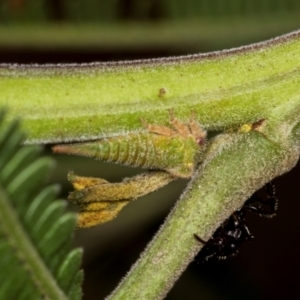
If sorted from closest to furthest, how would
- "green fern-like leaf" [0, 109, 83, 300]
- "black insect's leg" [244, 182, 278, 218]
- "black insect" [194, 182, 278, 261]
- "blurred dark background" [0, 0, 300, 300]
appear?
"green fern-like leaf" [0, 109, 83, 300]
"black insect's leg" [244, 182, 278, 218]
"black insect" [194, 182, 278, 261]
"blurred dark background" [0, 0, 300, 300]

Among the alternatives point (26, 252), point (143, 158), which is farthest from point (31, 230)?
point (143, 158)

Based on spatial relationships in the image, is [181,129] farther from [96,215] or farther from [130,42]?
[130,42]

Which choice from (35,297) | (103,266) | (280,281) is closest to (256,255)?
(280,281)

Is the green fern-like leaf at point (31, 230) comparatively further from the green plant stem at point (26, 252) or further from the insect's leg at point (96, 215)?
the insect's leg at point (96, 215)

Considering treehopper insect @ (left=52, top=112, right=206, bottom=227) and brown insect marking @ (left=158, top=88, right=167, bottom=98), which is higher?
brown insect marking @ (left=158, top=88, right=167, bottom=98)

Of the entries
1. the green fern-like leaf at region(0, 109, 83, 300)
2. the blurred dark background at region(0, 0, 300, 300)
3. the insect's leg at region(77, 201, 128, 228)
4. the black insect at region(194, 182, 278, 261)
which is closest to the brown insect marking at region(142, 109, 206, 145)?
the insect's leg at region(77, 201, 128, 228)

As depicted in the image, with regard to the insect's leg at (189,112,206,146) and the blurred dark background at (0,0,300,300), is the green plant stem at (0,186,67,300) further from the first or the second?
the blurred dark background at (0,0,300,300)
